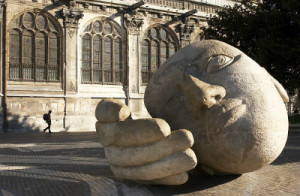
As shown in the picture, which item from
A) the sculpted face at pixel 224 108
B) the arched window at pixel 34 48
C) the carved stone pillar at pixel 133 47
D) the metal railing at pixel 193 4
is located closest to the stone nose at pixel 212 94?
the sculpted face at pixel 224 108

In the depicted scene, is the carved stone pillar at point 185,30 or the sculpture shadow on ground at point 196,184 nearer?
the sculpture shadow on ground at point 196,184

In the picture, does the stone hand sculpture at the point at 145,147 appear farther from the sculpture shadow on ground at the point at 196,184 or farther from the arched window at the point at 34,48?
the arched window at the point at 34,48

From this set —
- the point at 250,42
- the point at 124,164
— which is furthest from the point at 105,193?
the point at 250,42

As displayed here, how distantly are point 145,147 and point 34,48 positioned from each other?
55.2 feet

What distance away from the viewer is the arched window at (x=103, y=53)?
67.4 feet

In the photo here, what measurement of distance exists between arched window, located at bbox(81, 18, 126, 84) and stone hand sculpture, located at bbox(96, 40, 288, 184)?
53.4 ft

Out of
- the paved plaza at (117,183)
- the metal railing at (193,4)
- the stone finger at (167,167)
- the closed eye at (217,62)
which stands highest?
the metal railing at (193,4)

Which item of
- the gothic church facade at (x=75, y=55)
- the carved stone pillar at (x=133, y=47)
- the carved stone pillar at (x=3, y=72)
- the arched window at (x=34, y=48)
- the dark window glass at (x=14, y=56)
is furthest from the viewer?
the carved stone pillar at (x=133, y=47)

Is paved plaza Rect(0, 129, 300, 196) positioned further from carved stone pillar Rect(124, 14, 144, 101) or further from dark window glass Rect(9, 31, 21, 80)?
carved stone pillar Rect(124, 14, 144, 101)

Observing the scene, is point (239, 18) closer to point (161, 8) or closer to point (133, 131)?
point (161, 8)

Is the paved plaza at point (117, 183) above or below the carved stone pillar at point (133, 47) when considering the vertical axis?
below

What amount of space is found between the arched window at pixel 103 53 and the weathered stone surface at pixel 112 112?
1619cm

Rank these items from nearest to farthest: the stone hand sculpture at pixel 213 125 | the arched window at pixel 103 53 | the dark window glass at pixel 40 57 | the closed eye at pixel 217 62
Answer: the stone hand sculpture at pixel 213 125 → the closed eye at pixel 217 62 → the dark window glass at pixel 40 57 → the arched window at pixel 103 53

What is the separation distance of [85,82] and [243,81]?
16.7 meters
